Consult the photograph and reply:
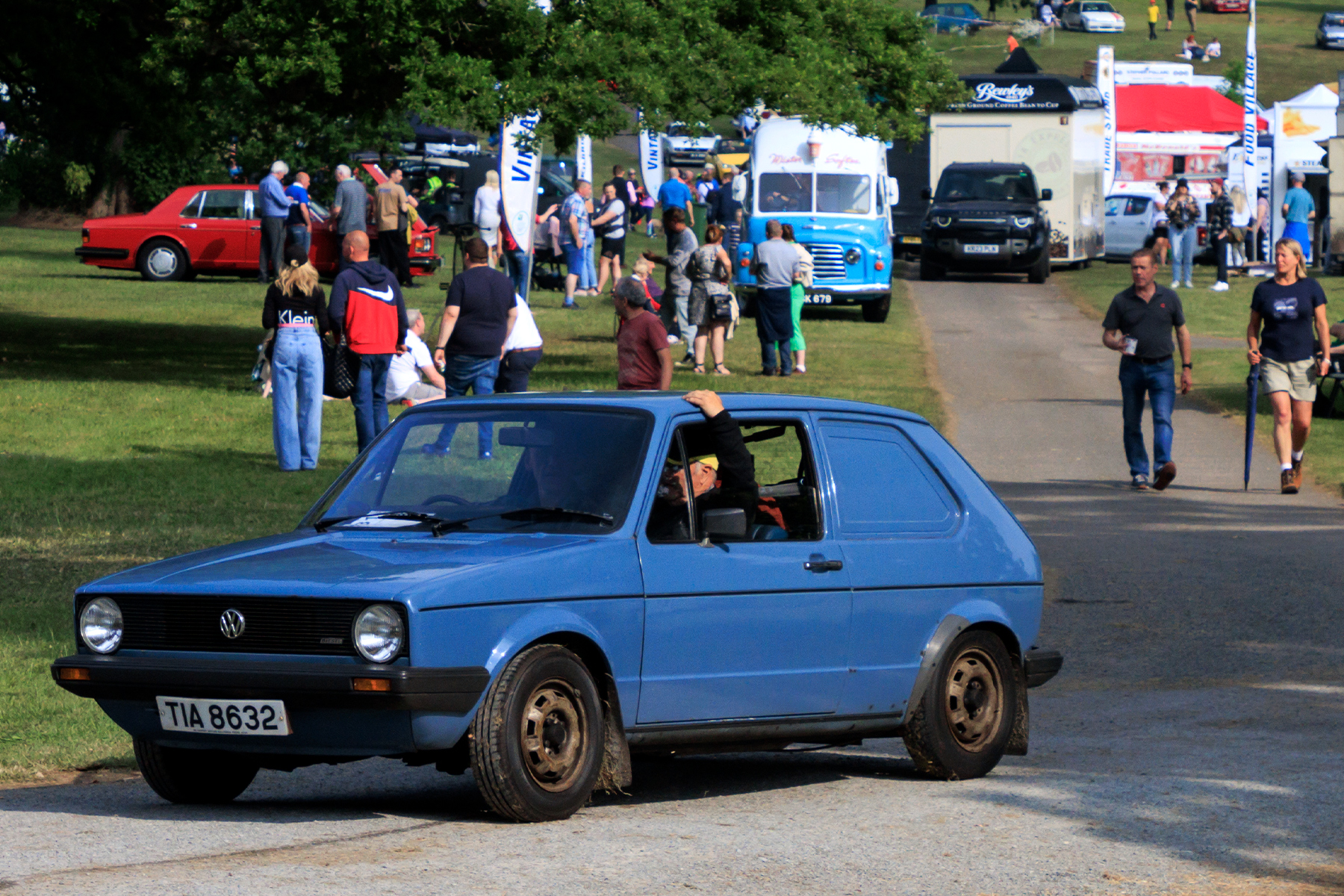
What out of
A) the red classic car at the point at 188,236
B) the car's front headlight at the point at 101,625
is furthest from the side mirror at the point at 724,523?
the red classic car at the point at 188,236

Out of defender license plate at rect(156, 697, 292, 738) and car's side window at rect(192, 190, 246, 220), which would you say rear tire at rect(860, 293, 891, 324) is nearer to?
car's side window at rect(192, 190, 246, 220)

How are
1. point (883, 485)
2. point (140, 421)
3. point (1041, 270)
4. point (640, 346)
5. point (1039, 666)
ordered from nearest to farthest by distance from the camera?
point (883, 485) → point (1039, 666) → point (640, 346) → point (140, 421) → point (1041, 270)

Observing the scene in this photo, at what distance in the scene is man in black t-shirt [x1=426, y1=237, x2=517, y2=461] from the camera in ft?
50.5

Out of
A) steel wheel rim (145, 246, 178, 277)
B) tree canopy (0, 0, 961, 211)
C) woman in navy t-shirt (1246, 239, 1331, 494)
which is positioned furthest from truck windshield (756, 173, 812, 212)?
woman in navy t-shirt (1246, 239, 1331, 494)

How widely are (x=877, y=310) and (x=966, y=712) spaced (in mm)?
24054

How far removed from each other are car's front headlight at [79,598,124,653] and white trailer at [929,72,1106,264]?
3424 cm

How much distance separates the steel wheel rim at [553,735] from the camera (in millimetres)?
6145

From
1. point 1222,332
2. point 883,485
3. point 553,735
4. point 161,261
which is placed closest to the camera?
point 553,735

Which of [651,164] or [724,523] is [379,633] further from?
[651,164]

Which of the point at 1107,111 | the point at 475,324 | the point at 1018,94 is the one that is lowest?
the point at 475,324

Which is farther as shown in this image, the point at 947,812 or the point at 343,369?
the point at 343,369

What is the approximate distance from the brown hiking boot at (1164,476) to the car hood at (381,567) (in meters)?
10.6

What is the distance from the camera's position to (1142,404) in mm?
16422

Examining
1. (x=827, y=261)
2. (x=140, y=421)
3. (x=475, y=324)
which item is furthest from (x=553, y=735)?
(x=827, y=261)
